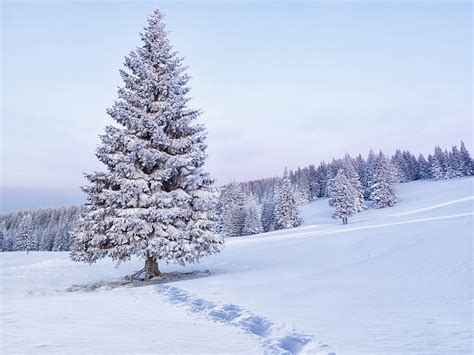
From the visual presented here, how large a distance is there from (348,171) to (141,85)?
62008 mm

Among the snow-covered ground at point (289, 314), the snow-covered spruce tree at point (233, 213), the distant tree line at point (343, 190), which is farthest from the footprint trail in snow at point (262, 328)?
the snow-covered spruce tree at point (233, 213)

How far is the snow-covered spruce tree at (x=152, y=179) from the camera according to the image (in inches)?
538

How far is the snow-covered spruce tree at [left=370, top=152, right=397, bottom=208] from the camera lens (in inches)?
2569

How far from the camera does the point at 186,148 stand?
15383mm

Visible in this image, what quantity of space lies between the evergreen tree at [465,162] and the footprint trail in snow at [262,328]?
96.2 m

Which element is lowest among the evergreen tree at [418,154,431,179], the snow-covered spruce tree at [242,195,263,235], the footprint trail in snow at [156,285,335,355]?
the snow-covered spruce tree at [242,195,263,235]

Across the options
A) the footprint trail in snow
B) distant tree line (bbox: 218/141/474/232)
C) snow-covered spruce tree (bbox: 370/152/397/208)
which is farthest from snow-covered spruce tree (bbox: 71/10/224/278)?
snow-covered spruce tree (bbox: 370/152/397/208)

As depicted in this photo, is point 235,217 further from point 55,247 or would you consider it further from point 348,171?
point 55,247

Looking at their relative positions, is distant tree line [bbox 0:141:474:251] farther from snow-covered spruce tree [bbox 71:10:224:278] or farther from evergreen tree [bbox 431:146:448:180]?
snow-covered spruce tree [bbox 71:10:224:278]

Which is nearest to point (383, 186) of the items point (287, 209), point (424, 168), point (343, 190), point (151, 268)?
point (343, 190)

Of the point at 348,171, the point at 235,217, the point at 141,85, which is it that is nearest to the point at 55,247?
the point at 235,217

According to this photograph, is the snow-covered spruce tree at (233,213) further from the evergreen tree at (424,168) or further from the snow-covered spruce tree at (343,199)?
the evergreen tree at (424,168)

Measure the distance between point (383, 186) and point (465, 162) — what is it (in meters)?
36.1

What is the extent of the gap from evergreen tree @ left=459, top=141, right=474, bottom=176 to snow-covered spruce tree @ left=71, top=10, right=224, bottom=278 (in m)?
91.2
